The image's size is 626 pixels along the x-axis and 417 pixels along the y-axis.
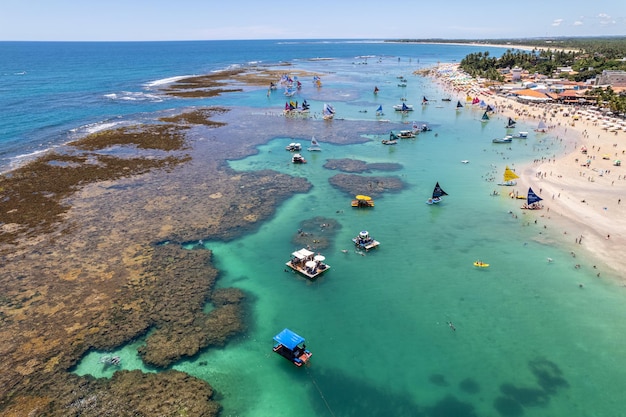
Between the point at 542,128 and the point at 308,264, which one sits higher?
the point at 542,128

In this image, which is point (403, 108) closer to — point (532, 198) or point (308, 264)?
point (532, 198)

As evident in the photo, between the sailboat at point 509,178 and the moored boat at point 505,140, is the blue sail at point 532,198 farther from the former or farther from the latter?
the moored boat at point 505,140

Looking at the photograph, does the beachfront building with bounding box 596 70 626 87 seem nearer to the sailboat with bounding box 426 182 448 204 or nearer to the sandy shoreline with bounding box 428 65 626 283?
the sandy shoreline with bounding box 428 65 626 283

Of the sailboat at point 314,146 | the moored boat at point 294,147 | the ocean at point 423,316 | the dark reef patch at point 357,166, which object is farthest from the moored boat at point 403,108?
Answer: the ocean at point 423,316

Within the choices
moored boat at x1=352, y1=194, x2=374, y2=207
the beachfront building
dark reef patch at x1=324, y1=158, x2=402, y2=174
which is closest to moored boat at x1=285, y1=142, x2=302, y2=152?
dark reef patch at x1=324, y1=158, x2=402, y2=174

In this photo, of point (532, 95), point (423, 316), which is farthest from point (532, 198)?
point (532, 95)

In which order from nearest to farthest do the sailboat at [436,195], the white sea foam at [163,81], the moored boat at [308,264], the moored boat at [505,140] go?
the moored boat at [308,264]
the sailboat at [436,195]
the moored boat at [505,140]
the white sea foam at [163,81]
